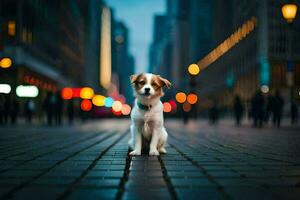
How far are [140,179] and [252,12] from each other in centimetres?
7477

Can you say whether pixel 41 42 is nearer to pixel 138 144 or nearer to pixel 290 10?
pixel 290 10

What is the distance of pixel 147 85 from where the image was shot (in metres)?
6.61

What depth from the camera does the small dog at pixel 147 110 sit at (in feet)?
21.9

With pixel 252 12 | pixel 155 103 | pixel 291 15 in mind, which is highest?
pixel 252 12

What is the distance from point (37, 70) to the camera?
179 ft

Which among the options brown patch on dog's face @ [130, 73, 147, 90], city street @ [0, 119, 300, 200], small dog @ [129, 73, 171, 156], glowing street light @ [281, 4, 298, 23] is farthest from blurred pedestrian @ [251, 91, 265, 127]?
brown patch on dog's face @ [130, 73, 147, 90]

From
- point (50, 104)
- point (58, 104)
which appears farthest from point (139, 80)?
point (58, 104)

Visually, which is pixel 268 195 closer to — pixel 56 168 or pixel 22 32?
pixel 56 168

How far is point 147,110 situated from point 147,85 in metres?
0.48

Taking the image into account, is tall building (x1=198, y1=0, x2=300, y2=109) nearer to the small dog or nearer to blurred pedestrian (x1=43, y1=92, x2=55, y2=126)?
blurred pedestrian (x1=43, y1=92, x2=55, y2=126)

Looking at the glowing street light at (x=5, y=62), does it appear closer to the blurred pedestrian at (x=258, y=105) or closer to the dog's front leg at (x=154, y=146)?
the blurred pedestrian at (x=258, y=105)

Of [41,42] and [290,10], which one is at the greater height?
[41,42]

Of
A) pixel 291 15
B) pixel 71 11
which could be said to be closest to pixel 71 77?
pixel 71 11

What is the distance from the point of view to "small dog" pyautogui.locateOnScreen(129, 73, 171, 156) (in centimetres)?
668
